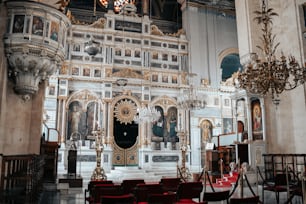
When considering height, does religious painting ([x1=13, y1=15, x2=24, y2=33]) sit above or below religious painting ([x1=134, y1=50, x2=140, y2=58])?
below

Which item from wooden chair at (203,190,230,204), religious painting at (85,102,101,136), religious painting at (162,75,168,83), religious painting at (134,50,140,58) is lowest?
wooden chair at (203,190,230,204)

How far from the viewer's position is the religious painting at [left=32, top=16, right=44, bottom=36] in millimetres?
6387

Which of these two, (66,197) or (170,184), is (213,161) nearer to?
(170,184)

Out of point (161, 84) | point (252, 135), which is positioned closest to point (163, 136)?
point (161, 84)

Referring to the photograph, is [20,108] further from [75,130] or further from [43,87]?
[75,130]

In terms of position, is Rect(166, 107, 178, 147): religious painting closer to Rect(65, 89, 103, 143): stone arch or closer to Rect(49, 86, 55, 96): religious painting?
Rect(65, 89, 103, 143): stone arch

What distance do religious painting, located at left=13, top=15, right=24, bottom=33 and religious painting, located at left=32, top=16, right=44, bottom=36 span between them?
0.81ft

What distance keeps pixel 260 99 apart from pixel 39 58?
7666 millimetres

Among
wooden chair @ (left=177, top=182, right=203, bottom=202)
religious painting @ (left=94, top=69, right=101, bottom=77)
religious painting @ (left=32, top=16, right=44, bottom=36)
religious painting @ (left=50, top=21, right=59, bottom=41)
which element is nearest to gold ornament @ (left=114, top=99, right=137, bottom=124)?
religious painting @ (left=94, top=69, right=101, bottom=77)

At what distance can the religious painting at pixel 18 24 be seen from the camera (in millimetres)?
6215

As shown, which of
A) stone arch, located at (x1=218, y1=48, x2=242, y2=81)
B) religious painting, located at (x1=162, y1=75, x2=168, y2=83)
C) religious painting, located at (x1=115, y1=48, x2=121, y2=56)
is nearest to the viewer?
religious painting, located at (x1=115, y1=48, x2=121, y2=56)

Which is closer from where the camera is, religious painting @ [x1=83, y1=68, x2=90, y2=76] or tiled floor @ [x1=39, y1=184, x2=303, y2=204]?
tiled floor @ [x1=39, y1=184, x2=303, y2=204]

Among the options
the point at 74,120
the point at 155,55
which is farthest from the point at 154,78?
the point at 74,120

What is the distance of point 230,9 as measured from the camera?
1859 cm
